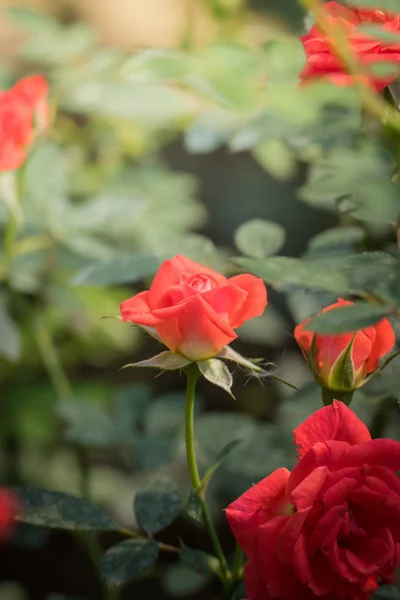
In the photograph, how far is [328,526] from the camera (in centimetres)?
43

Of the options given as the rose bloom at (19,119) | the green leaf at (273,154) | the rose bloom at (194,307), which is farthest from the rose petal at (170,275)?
the green leaf at (273,154)

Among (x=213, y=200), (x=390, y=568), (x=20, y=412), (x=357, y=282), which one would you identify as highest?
(x=357, y=282)

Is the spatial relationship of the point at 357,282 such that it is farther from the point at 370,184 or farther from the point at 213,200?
the point at 213,200

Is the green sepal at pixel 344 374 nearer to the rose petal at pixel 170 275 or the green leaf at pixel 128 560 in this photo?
the rose petal at pixel 170 275

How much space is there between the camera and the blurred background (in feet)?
2.66

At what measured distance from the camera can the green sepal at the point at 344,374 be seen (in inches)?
20.5

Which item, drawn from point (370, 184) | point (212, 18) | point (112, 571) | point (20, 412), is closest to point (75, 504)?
point (112, 571)

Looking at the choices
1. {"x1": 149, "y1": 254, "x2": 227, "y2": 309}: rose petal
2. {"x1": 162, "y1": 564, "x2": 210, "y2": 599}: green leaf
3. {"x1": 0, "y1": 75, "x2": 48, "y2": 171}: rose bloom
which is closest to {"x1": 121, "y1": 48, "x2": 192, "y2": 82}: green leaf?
{"x1": 0, "y1": 75, "x2": 48, "y2": 171}: rose bloom

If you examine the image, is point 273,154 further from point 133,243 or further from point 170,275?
point 170,275

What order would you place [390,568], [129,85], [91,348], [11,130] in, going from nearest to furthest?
[390,568], [11,130], [129,85], [91,348]

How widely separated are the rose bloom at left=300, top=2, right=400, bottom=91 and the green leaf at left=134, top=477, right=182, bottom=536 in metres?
0.37

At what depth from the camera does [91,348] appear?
139 centimetres

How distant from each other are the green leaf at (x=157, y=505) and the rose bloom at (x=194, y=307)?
0.57 feet

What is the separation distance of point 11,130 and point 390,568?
62 cm
